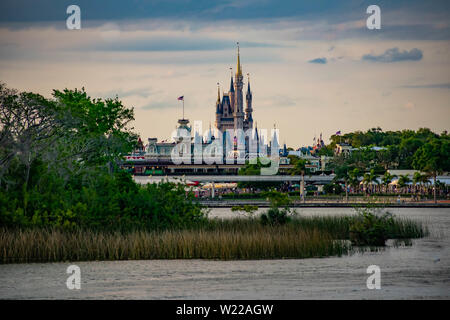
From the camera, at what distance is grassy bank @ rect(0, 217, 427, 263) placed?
36.8 m

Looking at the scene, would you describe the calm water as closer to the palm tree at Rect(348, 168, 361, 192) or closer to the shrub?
the shrub

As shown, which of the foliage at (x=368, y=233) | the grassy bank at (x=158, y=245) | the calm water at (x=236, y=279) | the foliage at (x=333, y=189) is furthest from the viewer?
the foliage at (x=333, y=189)

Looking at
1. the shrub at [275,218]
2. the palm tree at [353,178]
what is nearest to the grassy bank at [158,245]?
the shrub at [275,218]

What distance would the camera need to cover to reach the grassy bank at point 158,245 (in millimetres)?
36812

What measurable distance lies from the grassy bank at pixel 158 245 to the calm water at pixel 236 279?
0.58m

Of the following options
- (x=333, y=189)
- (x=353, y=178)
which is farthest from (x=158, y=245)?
(x=333, y=189)

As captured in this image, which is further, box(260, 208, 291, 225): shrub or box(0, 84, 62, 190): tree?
box(260, 208, 291, 225): shrub

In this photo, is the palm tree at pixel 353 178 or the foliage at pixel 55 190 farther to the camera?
the palm tree at pixel 353 178

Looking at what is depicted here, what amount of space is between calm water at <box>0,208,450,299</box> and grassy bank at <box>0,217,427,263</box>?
0.58 m

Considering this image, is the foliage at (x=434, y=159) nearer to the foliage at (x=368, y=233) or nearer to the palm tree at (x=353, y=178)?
the palm tree at (x=353, y=178)

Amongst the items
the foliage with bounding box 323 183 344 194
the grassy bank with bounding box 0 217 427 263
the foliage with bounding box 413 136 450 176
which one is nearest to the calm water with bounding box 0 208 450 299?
the grassy bank with bounding box 0 217 427 263

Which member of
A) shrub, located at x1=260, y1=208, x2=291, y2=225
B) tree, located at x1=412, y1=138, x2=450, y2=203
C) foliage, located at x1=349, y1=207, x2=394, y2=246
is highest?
tree, located at x1=412, y1=138, x2=450, y2=203
